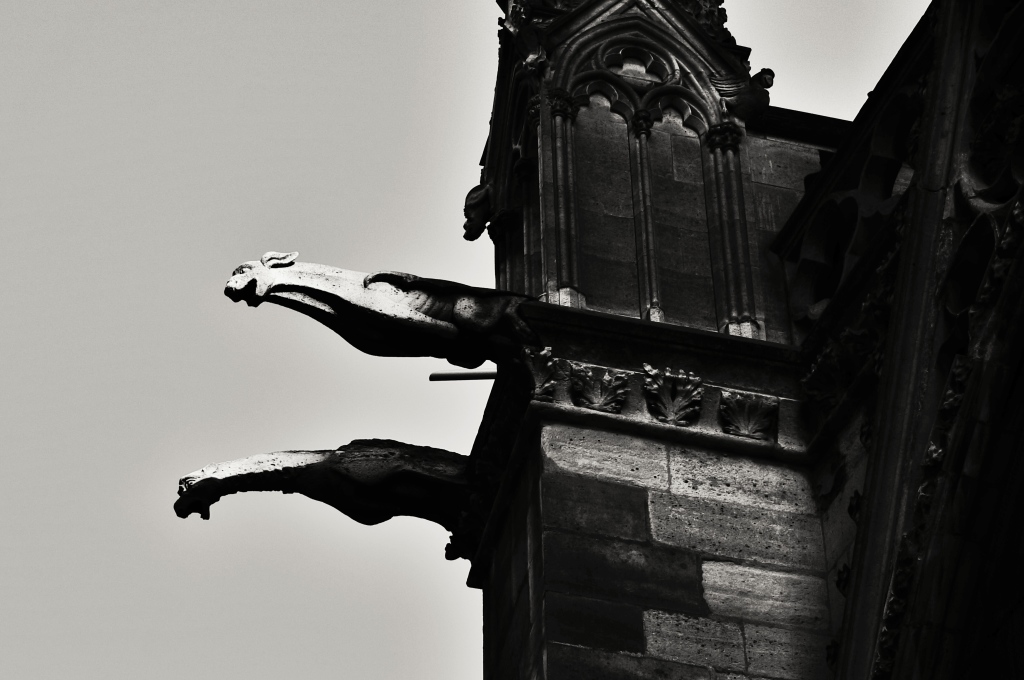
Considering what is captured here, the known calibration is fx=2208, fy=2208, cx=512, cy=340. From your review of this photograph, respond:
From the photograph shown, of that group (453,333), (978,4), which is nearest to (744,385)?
(453,333)

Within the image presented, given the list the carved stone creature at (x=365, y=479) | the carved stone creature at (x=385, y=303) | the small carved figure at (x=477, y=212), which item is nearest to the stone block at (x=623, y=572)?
the carved stone creature at (x=385, y=303)

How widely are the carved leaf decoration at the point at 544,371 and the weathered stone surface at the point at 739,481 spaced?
2.31 ft

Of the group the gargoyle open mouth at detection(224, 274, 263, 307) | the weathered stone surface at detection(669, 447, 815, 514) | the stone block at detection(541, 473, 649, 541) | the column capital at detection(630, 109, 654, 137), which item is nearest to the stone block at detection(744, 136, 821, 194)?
the column capital at detection(630, 109, 654, 137)

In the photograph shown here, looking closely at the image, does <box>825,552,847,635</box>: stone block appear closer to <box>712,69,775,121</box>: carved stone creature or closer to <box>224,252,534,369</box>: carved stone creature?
<box>224,252,534,369</box>: carved stone creature

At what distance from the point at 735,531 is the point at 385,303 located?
2395 mm

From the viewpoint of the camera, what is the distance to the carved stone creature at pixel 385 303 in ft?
39.4

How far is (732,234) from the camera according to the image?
1286 centimetres

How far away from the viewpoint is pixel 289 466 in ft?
40.6

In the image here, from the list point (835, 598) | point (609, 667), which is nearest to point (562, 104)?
point (835, 598)

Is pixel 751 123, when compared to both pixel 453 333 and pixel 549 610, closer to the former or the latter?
pixel 453 333

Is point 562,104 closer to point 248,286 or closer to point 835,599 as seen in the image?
point 248,286

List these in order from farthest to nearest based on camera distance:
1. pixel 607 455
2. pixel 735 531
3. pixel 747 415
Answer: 1. pixel 747 415
2. pixel 607 455
3. pixel 735 531

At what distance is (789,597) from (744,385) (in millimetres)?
1381

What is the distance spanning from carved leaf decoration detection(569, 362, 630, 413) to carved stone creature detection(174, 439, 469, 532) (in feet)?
4.24
